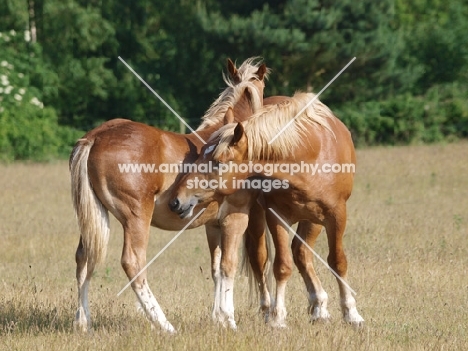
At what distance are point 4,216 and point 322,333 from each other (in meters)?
9.20

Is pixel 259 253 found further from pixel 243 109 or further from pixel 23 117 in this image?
pixel 23 117

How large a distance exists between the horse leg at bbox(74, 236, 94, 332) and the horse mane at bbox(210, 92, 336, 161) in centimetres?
143

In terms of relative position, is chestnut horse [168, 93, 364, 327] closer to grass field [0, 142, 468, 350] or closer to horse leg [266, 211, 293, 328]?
horse leg [266, 211, 293, 328]

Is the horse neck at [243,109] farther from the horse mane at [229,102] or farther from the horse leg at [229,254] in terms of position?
the horse leg at [229,254]

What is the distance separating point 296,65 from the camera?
29000 millimetres

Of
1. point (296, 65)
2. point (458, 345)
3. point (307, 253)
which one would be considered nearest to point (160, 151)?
point (307, 253)

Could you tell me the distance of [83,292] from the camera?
21.7 ft

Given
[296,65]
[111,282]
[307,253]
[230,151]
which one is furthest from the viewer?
[296,65]

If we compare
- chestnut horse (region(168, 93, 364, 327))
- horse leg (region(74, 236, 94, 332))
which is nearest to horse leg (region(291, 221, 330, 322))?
chestnut horse (region(168, 93, 364, 327))

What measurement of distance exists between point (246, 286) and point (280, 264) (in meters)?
1.91

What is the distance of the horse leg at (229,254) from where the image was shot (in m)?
6.60

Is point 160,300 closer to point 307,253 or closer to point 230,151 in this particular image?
point 307,253

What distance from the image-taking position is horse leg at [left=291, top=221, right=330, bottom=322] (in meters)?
7.07

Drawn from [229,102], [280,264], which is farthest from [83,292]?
[229,102]
